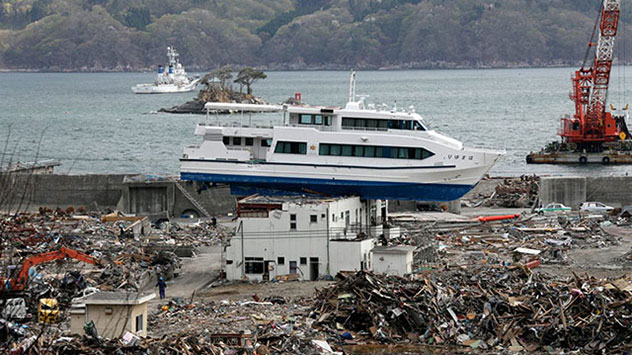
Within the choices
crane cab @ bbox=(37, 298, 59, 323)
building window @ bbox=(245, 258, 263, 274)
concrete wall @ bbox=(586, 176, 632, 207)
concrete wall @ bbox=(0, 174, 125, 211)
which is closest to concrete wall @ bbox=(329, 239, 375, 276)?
building window @ bbox=(245, 258, 263, 274)

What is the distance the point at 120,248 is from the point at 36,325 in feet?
32.6

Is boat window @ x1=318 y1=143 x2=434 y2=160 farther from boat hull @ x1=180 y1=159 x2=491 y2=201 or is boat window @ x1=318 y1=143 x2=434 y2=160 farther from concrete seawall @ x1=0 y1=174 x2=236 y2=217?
concrete seawall @ x1=0 y1=174 x2=236 y2=217

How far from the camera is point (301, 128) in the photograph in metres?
37.5

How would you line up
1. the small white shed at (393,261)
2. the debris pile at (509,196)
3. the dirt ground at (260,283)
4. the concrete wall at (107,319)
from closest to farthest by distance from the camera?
1. the concrete wall at (107,319)
2. the dirt ground at (260,283)
3. the small white shed at (393,261)
4. the debris pile at (509,196)

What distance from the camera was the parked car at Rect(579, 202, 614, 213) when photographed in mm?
43656

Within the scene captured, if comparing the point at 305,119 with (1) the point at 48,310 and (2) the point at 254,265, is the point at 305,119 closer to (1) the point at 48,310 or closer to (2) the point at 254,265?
(2) the point at 254,265

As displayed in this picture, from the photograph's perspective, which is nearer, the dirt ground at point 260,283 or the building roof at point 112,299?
the building roof at point 112,299

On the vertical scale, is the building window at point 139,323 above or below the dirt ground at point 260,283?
above

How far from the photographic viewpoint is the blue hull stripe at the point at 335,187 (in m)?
37.4

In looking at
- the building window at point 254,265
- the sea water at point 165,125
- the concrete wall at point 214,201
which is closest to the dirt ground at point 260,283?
the building window at point 254,265

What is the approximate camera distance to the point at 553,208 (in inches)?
1743

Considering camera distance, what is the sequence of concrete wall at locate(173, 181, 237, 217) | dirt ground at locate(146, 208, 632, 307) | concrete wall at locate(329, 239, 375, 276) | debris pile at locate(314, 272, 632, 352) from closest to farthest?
1. debris pile at locate(314, 272, 632, 352)
2. dirt ground at locate(146, 208, 632, 307)
3. concrete wall at locate(329, 239, 375, 276)
4. concrete wall at locate(173, 181, 237, 217)

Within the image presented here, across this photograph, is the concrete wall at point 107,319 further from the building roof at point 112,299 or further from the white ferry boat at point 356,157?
the white ferry boat at point 356,157

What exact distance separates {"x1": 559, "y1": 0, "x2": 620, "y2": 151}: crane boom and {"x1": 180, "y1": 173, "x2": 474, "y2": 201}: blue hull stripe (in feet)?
130
